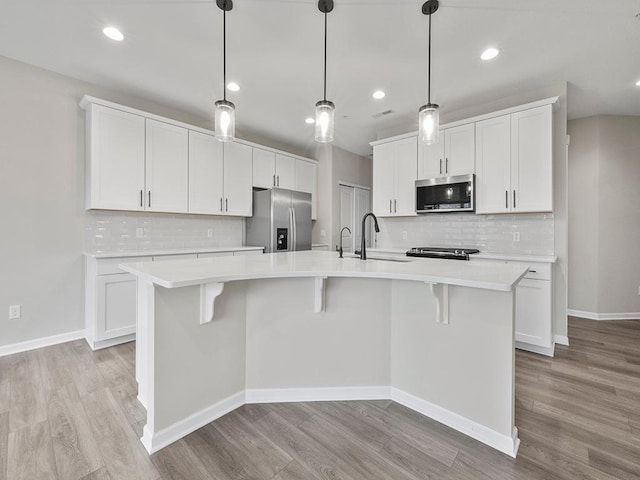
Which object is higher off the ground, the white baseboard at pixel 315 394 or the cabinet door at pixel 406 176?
the cabinet door at pixel 406 176

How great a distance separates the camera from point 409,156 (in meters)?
4.03

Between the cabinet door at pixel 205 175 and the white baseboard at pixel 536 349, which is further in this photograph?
the cabinet door at pixel 205 175

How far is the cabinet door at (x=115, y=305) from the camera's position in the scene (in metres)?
2.83

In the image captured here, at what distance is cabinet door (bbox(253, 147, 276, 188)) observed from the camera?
4410 millimetres

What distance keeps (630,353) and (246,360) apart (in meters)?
3.63

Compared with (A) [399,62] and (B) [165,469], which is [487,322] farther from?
(A) [399,62]

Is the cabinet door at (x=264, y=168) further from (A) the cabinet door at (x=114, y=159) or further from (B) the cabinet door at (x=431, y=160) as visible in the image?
(B) the cabinet door at (x=431, y=160)

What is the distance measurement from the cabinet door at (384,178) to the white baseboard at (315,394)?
107 inches

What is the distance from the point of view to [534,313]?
289 cm

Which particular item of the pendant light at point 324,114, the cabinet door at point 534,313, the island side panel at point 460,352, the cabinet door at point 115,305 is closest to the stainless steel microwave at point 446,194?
the cabinet door at point 534,313

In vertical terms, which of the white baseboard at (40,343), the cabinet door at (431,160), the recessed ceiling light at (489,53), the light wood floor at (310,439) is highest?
the recessed ceiling light at (489,53)

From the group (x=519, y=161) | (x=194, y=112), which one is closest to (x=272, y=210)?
(x=194, y=112)

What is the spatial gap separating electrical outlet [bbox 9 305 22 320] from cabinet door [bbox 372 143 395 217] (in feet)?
13.7

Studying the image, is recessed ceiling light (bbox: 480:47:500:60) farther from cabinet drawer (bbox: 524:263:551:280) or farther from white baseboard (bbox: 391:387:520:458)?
white baseboard (bbox: 391:387:520:458)
